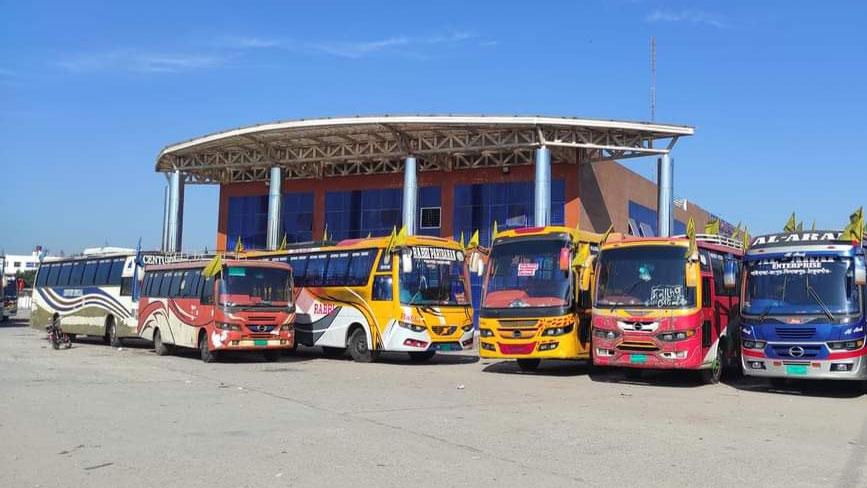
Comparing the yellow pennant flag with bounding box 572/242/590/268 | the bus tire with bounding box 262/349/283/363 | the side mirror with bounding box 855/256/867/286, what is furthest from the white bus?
the side mirror with bounding box 855/256/867/286

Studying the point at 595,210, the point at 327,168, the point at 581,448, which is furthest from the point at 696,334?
the point at 327,168

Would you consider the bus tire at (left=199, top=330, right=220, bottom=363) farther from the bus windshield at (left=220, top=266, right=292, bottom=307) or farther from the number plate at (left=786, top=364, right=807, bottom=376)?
the number plate at (left=786, top=364, right=807, bottom=376)

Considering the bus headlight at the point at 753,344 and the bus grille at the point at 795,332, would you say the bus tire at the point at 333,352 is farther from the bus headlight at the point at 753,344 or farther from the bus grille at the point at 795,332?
the bus grille at the point at 795,332

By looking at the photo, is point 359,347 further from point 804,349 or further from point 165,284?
point 804,349

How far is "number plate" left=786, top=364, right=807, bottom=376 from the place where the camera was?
46.6ft

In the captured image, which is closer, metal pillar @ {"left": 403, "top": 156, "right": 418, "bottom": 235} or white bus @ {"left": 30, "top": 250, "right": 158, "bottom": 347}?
white bus @ {"left": 30, "top": 250, "right": 158, "bottom": 347}

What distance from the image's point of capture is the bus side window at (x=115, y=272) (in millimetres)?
26164

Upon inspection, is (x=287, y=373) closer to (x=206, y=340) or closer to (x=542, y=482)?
(x=206, y=340)

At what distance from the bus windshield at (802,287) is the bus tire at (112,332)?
64.1 feet

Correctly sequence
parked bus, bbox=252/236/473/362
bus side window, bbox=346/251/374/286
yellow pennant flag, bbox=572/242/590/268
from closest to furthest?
1. yellow pennant flag, bbox=572/242/590/268
2. parked bus, bbox=252/236/473/362
3. bus side window, bbox=346/251/374/286

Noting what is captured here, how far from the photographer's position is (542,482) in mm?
7250

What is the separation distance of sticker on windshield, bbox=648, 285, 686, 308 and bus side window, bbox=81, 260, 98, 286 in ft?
63.7

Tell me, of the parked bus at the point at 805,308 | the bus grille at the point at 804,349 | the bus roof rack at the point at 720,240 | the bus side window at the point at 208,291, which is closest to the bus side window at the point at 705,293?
the parked bus at the point at 805,308

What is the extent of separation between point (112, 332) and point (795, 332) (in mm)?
20737
